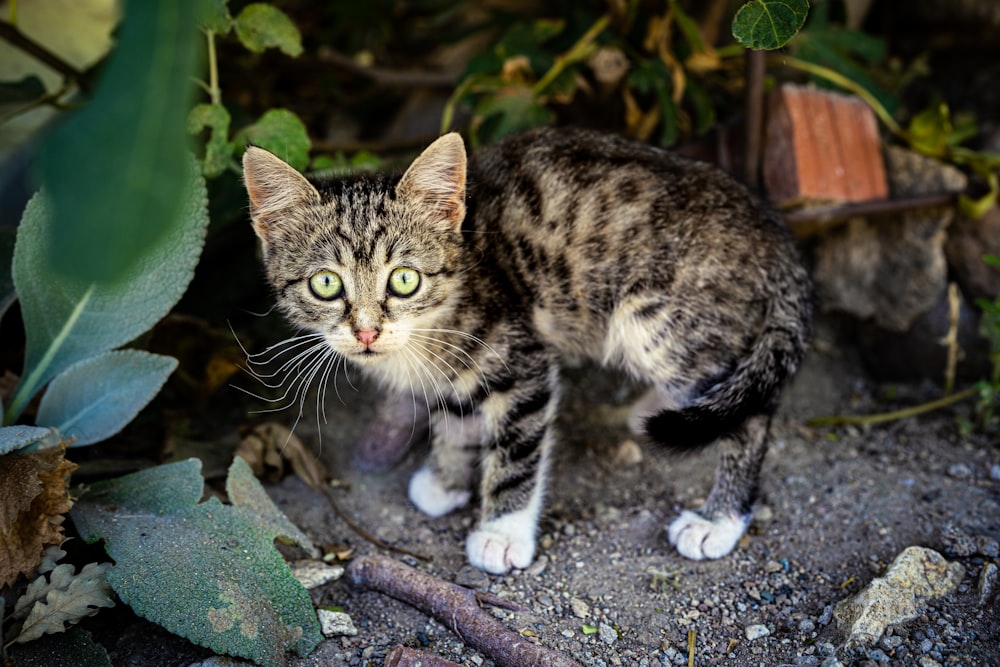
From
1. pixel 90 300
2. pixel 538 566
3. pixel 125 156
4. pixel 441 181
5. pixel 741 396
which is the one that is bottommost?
pixel 538 566

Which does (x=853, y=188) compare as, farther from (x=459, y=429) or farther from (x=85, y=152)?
(x=85, y=152)

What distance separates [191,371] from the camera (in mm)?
2748

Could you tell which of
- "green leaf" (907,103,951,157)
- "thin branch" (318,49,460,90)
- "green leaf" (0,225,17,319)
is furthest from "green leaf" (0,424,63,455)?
"green leaf" (907,103,951,157)

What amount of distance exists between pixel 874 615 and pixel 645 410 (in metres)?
1.05

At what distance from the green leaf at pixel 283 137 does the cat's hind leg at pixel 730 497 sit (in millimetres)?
1449

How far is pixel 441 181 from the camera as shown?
213 centimetres

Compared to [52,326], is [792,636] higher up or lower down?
lower down

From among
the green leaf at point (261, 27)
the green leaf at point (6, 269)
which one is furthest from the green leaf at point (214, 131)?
the green leaf at point (6, 269)

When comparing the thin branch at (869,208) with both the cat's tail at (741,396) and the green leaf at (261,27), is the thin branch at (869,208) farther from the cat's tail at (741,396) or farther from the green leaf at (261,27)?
the green leaf at (261,27)

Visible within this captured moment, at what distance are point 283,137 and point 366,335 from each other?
69 centimetres

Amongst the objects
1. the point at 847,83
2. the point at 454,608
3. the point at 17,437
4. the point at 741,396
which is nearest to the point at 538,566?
the point at 454,608

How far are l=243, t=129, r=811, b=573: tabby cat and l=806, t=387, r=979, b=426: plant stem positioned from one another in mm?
519

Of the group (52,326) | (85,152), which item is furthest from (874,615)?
(52,326)

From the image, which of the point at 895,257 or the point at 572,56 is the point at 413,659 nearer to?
the point at 572,56
